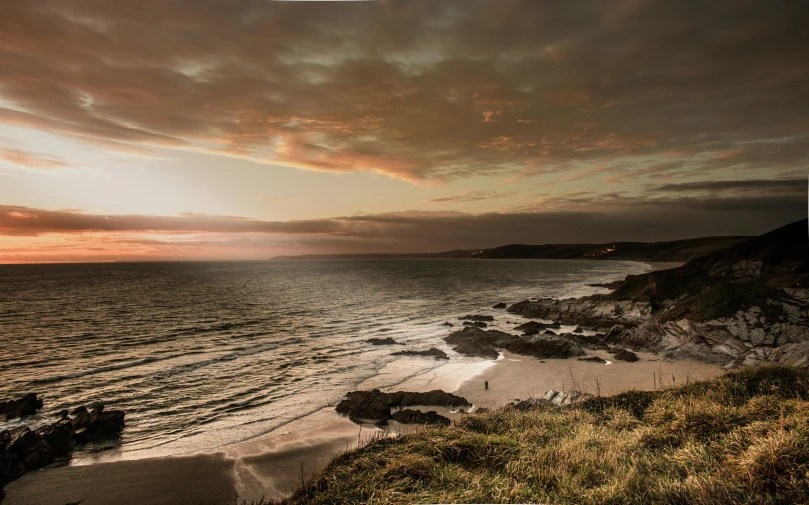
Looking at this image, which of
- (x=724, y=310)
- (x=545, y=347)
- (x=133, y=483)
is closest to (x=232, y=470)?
(x=133, y=483)

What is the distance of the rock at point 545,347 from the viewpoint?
88.2 feet

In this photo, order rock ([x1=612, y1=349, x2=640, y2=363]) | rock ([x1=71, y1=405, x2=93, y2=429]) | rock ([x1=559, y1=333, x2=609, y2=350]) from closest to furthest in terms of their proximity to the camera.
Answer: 1. rock ([x1=71, y1=405, x2=93, y2=429])
2. rock ([x1=612, y1=349, x2=640, y2=363])
3. rock ([x1=559, y1=333, x2=609, y2=350])

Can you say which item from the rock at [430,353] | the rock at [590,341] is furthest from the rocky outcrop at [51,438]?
the rock at [590,341]

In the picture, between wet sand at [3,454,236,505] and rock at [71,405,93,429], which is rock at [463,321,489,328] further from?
rock at [71,405,93,429]

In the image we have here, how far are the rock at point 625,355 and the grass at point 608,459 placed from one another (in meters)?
14.5

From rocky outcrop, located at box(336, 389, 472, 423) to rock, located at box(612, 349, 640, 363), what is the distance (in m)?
13.0

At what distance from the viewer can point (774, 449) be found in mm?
6355

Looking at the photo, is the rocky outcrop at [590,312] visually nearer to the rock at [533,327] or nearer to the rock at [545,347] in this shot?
the rock at [533,327]

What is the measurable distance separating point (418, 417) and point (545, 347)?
1496cm

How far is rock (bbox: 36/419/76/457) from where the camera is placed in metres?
14.0

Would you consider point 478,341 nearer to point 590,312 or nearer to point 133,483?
point 590,312

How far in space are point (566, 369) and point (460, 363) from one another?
6836mm

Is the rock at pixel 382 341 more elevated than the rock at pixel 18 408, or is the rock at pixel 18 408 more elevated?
the rock at pixel 18 408

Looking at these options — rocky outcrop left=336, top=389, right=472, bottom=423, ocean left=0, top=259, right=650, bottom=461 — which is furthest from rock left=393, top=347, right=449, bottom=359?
rocky outcrop left=336, top=389, right=472, bottom=423
